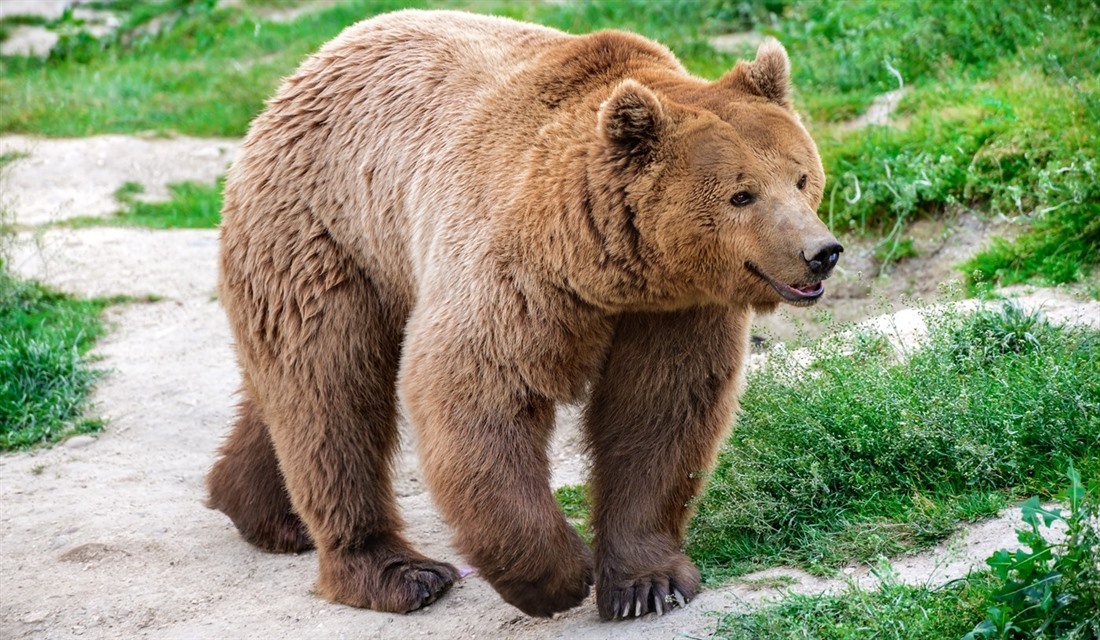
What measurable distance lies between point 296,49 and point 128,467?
7447 mm

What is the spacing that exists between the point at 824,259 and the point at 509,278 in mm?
1129

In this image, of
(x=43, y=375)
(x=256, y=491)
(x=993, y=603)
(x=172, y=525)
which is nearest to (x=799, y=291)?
(x=993, y=603)

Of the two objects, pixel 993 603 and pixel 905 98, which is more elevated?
pixel 905 98

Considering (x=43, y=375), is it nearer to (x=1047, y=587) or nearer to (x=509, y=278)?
(x=509, y=278)

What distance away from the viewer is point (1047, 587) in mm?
3777

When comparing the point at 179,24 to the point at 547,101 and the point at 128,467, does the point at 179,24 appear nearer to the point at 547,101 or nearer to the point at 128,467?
the point at 128,467

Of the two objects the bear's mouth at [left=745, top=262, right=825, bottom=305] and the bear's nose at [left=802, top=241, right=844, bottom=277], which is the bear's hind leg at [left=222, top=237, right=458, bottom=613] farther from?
the bear's nose at [left=802, top=241, right=844, bottom=277]

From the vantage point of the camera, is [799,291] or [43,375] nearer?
[799,291]

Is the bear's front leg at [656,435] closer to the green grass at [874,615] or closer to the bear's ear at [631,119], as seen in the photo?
the green grass at [874,615]

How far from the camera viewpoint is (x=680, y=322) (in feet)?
16.1

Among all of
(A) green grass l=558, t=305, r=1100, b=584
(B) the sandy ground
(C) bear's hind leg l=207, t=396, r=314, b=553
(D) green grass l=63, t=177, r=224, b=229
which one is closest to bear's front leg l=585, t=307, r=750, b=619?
(B) the sandy ground

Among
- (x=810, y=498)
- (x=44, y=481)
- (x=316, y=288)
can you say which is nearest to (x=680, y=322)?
(x=810, y=498)

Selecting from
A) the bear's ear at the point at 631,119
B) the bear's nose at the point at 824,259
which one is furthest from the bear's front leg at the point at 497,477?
the bear's nose at the point at 824,259

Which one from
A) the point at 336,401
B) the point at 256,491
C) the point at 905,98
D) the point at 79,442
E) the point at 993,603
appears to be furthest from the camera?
the point at 905,98
